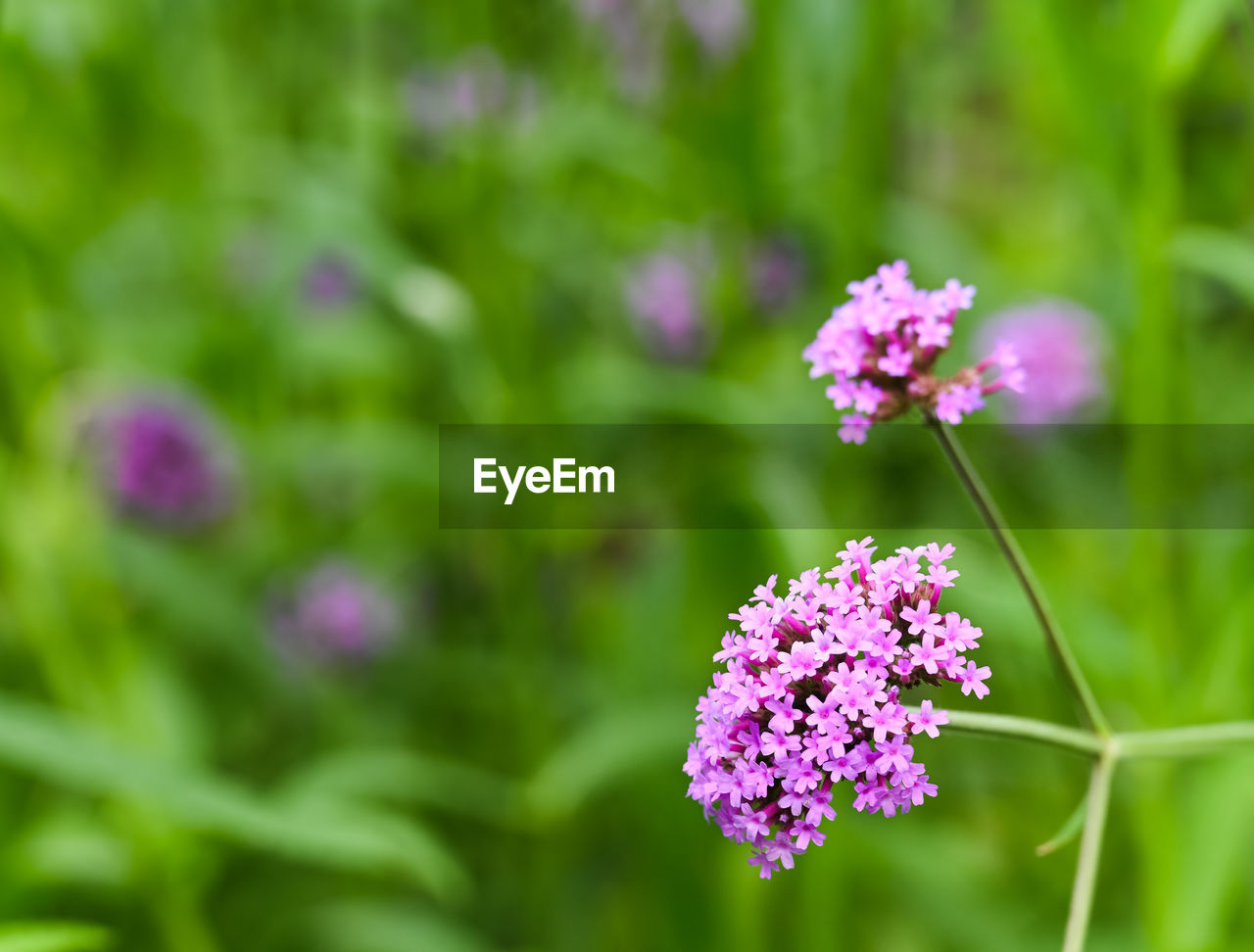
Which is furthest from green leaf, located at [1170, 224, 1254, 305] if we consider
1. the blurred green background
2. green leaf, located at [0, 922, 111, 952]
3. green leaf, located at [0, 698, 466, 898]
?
green leaf, located at [0, 922, 111, 952]

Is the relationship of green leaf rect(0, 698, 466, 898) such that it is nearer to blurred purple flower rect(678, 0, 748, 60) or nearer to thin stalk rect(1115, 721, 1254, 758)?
thin stalk rect(1115, 721, 1254, 758)

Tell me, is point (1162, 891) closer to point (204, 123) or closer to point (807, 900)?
point (807, 900)

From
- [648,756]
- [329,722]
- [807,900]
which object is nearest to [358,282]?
[329,722]

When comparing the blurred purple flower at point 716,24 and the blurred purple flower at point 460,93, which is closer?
the blurred purple flower at point 460,93

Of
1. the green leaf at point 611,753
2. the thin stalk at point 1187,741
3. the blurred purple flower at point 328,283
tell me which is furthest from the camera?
the blurred purple flower at point 328,283

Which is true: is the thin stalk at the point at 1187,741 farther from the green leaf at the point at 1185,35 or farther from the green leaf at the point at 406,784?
A: the green leaf at the point at 406,784

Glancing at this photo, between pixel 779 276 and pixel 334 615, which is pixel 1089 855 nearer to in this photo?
pixel 779 276

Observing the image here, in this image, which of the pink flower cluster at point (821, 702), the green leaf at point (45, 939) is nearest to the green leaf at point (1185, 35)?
the pink flower cluster at point (821, 702)

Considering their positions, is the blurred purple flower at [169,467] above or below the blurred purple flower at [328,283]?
below
